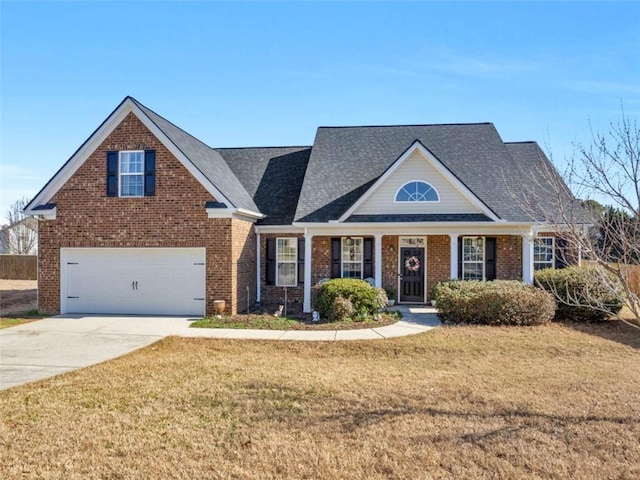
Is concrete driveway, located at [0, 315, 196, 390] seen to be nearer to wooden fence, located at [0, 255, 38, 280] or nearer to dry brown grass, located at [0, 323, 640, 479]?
dry brown grass, located at [0, 323, 640, 479]

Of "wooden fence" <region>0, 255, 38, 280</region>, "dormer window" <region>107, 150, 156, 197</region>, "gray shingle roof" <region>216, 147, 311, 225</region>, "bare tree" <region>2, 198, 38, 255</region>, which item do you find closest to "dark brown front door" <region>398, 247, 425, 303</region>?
"gray shingle roof" <region>216, 147, 311, 225</region>

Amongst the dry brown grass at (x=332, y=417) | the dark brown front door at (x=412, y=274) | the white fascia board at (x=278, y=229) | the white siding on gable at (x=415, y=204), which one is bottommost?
the dry brown grass at (x=332, y=417)

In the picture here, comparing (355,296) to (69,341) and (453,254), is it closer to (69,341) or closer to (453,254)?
(453,254)

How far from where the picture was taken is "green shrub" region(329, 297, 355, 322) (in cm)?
1314

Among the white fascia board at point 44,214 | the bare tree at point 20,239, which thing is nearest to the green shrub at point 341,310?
the white fascia board at point 44,214

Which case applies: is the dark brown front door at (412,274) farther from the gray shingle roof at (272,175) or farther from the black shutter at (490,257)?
the gray shingle roof at (272,175)

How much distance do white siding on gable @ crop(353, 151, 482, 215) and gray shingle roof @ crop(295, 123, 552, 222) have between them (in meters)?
0.65

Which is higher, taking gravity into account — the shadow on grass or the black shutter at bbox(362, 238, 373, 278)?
the black shutter at bbox(362, 238, 373, 278)

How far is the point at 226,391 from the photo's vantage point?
697 cm

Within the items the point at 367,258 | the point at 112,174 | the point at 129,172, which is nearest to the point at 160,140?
the point at 129,172

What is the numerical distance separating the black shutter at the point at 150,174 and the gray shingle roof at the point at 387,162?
195 inches

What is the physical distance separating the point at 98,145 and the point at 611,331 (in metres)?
16.5

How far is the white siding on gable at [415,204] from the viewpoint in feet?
50.3

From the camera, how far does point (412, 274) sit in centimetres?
1623
